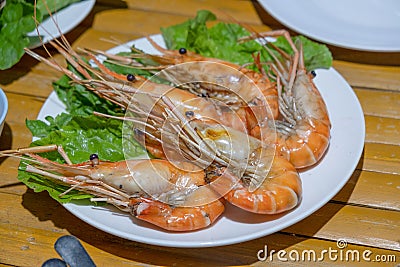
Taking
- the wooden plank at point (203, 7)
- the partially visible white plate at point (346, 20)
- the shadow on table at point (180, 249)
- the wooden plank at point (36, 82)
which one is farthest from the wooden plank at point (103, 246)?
the wooden plank at point (203, 7)

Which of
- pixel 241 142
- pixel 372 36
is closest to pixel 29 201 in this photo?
pixel 241 142

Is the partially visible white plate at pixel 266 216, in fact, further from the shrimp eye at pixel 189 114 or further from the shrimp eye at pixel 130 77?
the shrimp eye at pixel 130 77

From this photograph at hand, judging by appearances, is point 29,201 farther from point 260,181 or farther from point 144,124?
point 260,181

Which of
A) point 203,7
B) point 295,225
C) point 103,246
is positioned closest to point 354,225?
point 295,225

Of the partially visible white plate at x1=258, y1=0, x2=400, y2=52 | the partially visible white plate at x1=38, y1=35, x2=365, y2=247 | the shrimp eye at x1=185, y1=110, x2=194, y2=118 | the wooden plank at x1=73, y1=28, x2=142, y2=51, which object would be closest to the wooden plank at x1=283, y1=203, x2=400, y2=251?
the partially visible white plate at x1=38, y1=35, x2=365, y2=247

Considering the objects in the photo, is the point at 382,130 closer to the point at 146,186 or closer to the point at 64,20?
the point at 146,186

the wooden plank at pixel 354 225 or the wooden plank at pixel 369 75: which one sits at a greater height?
the wooden plank at pixel 369 75

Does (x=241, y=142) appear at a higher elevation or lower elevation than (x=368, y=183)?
higher
